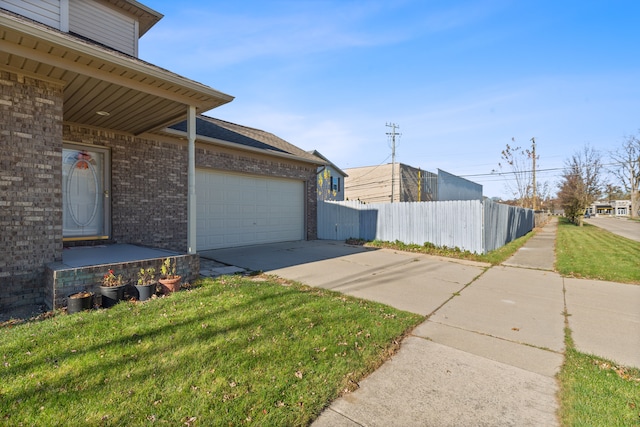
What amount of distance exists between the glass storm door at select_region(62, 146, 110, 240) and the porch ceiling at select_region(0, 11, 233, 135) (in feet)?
2.50

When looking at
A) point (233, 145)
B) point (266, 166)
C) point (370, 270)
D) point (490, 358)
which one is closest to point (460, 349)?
point (490, 358)

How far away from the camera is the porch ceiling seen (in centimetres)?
405

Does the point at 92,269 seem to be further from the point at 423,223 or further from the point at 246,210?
the point at 423,223

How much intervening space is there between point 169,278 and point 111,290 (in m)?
0.87

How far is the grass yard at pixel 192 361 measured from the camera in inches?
83.0

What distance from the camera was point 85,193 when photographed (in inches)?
277

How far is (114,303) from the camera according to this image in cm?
432

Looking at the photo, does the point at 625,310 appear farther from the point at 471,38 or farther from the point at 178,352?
the point at 471,38

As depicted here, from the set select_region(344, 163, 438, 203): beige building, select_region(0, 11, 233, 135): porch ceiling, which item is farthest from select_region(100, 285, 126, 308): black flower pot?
select_region(344, 163, 438, 203): beige building

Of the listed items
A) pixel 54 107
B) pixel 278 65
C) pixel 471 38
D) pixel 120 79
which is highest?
pixel 471 38

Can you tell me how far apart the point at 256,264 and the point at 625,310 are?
6813 mm

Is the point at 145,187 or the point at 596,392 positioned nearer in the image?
the point at 596,392

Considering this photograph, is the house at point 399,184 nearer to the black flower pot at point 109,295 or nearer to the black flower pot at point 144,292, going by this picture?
the black flower pot at point 144,292

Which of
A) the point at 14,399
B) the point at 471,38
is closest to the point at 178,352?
the point at 14,399
